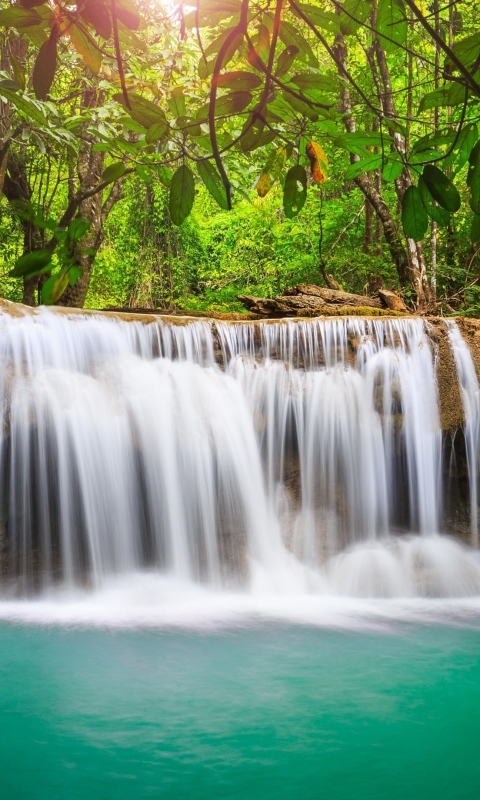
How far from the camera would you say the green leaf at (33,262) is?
108 centimetres

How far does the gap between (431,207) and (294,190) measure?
32 centimetres

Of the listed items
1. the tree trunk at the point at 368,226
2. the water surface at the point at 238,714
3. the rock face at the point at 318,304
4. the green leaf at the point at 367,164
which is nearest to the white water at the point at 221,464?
the rock face at the point at 318,304

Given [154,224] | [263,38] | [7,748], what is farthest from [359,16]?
[154,224]

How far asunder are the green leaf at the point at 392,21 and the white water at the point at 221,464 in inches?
228

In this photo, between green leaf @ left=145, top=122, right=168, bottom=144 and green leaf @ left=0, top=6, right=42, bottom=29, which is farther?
green leaf @ left=145, top=122, right=168, bottom=144

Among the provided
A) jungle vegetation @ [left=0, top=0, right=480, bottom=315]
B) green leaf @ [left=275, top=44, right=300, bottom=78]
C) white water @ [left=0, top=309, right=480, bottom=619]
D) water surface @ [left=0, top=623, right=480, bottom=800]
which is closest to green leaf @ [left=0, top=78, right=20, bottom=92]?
jungle vegetation @ [left=0, top=0, right=480, bottom=315]

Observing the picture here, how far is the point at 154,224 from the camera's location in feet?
56.7

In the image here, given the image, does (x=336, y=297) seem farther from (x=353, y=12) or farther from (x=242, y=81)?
(x=242, y=81)

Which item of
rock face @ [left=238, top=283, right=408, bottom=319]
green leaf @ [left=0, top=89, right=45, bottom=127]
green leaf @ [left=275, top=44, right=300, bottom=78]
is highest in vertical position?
rock face @ [left=238, top=283, right=408, bottom=319]

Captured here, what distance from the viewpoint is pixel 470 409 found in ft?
26.9

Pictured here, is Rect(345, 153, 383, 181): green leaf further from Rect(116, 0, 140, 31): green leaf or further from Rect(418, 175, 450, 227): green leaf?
Rect(116, 0, 140, 31): green leaf

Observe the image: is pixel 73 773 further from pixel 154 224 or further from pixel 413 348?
pixel 154 224

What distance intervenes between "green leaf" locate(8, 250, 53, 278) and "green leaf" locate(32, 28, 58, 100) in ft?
→ 0.75

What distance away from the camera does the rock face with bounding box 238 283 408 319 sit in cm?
952
